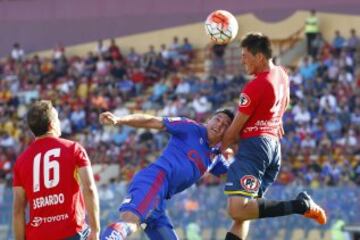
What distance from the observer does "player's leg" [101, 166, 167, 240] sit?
37.1ft

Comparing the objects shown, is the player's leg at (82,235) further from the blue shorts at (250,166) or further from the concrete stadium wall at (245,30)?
the concrete stadium wall at (245,30)

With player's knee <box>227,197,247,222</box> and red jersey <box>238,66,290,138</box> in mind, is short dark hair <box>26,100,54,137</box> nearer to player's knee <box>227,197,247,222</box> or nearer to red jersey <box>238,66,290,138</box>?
red jersey <box>238,66,290,138</box>

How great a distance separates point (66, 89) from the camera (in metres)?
35.4

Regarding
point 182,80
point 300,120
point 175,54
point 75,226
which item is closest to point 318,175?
point 300,120

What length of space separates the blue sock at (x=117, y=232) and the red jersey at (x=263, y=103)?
5.23 feet

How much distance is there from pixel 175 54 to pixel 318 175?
10598 millimetres

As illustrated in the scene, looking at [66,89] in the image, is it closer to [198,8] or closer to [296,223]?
[198,8]

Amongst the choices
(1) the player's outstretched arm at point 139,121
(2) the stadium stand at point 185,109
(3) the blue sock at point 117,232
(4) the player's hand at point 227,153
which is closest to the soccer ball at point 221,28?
(4) the player's hand at point 227,153

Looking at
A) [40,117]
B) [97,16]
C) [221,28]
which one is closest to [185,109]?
[97,16]

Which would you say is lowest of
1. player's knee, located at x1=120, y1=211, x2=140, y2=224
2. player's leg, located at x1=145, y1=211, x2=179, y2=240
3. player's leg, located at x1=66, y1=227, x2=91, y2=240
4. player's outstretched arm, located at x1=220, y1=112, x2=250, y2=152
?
player's leg, located at x1=145, y1=211, x2=179, y2=240

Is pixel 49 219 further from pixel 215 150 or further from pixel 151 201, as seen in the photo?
pixel 215 150

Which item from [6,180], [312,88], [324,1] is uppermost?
[324,1]

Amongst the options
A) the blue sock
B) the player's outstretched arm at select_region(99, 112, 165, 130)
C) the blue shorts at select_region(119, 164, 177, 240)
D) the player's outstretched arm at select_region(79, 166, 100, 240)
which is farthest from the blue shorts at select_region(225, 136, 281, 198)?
the player's outstretched arm at select_region(79, 166, 100, 240)

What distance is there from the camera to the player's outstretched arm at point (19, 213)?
9.77 metres
